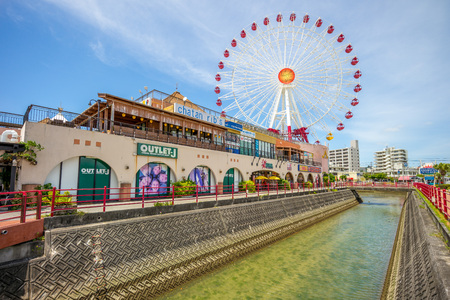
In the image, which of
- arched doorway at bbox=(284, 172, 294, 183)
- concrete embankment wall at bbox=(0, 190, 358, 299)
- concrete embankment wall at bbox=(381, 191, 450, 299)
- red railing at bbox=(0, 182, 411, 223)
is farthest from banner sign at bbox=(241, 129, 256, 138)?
concrete embankment wall at bbox=(381, 191, 450, 299)

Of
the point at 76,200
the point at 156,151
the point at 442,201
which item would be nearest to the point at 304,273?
the point at 442,201

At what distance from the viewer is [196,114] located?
23938mm

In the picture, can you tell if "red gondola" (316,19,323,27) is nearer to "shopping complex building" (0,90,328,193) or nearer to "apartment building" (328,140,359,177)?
"shopping complex building" (0,90,328,193)

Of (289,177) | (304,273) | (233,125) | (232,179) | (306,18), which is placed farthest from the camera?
(289,177)

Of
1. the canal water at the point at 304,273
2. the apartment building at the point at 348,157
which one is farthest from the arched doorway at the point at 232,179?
the apartment building at the point at 348,157

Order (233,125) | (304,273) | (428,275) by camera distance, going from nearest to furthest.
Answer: (428,275) → (304,273) → (233,125)

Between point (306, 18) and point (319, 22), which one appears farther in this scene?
point (306, 18)

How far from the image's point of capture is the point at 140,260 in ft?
27.6

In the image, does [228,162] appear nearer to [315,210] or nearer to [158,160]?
[158,160]

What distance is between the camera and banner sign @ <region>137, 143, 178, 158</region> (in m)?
17.2

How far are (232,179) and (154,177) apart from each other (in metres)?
11.0

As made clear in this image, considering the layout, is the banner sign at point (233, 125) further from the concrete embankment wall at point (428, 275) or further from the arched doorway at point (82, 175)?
the concrete embankment wall at point (428, 275)

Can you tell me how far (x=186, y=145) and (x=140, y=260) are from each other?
1383 centimetres

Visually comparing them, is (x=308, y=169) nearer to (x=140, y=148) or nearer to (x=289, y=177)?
(x=289, y=177)
